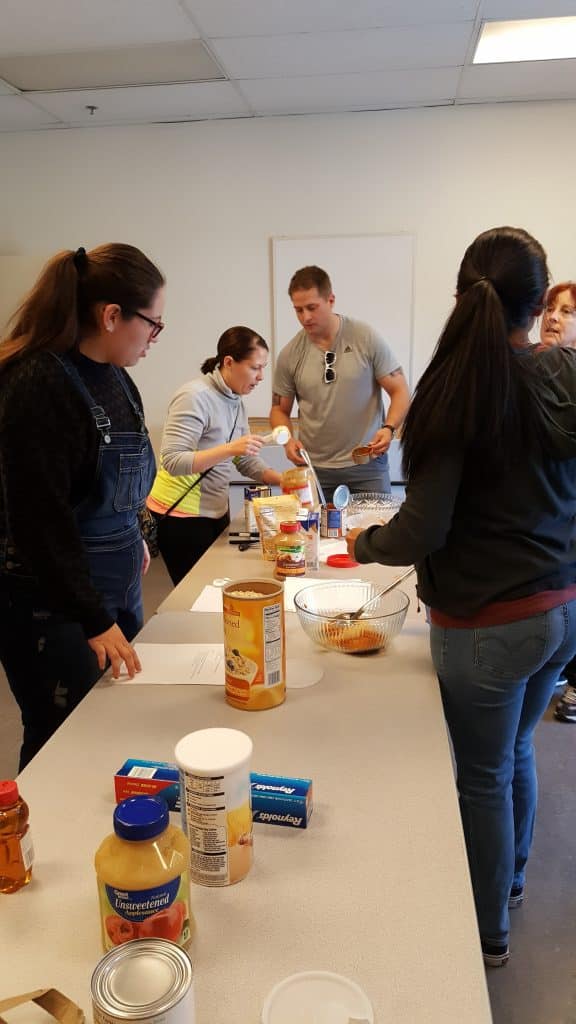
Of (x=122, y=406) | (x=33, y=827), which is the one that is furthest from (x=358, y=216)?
(x=33, y=827)

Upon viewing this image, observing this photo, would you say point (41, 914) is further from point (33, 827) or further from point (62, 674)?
point (62, 674)

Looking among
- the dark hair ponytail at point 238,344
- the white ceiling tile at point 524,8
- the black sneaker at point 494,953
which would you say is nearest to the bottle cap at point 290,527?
the dark hair ponytail at point 238,344

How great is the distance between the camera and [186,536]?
2477 mm

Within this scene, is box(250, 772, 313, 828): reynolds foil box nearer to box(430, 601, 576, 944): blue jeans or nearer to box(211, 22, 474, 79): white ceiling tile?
box(430, 601, 576, 944): blue jeans

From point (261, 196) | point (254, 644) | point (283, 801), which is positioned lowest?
point (283, 801)

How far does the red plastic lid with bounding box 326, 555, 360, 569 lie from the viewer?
75.7 inches

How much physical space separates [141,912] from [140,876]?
3cm

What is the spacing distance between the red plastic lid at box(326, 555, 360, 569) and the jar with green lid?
5.3 inches

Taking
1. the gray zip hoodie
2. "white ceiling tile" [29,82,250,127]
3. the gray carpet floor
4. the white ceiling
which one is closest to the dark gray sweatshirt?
the gray carpet floor

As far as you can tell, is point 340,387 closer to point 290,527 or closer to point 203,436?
point 203,436

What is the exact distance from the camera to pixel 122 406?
4.66ft

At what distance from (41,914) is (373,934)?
1.12ft

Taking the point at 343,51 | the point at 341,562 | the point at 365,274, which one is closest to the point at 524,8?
the point at 343,51

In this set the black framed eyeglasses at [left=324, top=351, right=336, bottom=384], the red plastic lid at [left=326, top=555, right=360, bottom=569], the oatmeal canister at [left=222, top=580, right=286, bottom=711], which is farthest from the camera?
the black framed eyeglasses at [left=324, top=351, right=336, bottom=384]
